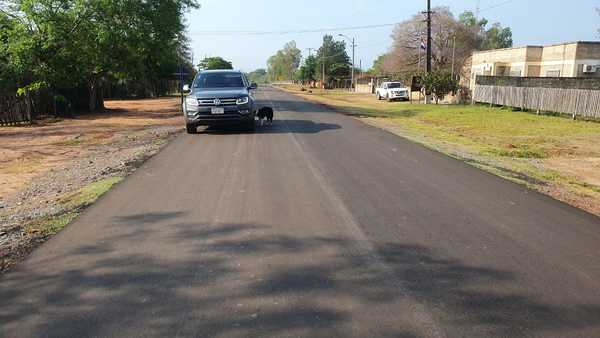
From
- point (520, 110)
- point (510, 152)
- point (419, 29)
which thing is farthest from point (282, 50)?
point (510, 152)

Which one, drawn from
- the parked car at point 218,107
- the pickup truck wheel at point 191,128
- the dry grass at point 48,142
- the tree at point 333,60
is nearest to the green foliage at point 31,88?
the dry grass at point 48,142

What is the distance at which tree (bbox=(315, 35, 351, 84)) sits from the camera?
104m

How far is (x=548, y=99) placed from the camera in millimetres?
24266

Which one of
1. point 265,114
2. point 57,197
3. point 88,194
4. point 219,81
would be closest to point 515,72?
point 265,114

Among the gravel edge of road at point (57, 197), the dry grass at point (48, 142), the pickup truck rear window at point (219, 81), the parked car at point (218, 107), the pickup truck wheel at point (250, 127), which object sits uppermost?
the pickup truck rear window at point (219, 81)

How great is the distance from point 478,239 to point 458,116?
21.1 m

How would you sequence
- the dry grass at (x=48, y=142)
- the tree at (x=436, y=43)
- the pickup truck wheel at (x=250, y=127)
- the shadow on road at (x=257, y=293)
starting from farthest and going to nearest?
the tree at (x=436, y=43)
the pickup truck wheel at (x=250, y=127)
the dry grass at (x=48, y=142)
the shadow on road at (x=257, y=293)

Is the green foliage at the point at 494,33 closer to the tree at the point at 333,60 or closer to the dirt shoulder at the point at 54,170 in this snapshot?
the tree at the point at 333,60

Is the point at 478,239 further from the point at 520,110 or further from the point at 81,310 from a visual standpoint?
the point at 520,110

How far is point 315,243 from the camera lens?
499 cm

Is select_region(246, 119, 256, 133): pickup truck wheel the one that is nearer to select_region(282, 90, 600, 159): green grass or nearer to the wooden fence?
select_region(282, 90, 600, 159): green grass

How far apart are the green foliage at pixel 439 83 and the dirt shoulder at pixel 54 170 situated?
22.1 m

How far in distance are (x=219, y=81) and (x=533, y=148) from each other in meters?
9.45

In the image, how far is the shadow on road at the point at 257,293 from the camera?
3.36 m
